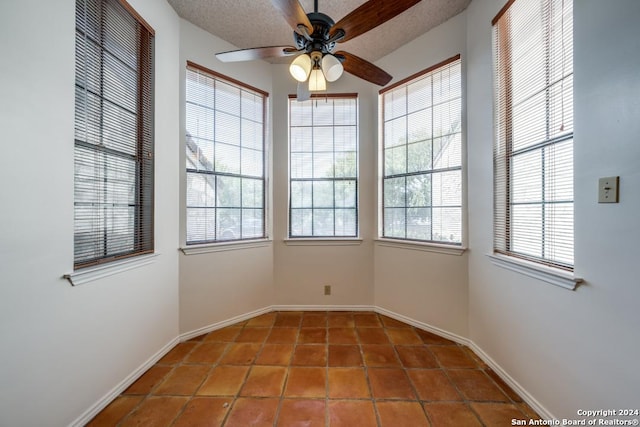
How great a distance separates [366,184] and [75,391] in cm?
283

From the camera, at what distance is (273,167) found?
9.64 ft

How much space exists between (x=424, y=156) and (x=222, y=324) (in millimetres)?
2753

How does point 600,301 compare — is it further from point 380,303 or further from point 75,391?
point 75,391

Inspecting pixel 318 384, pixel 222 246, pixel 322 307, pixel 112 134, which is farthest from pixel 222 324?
pixel 112 134

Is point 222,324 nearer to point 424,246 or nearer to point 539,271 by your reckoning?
point 424,246

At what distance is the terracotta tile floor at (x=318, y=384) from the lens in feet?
4.75

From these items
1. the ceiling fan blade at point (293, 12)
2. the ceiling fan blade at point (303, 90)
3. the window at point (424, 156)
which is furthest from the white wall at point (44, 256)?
the window at point (424, 156)

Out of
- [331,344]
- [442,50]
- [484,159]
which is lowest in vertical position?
[331,344]

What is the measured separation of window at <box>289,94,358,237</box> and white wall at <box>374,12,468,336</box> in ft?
1.94

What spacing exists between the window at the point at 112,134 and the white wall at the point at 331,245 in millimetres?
1309

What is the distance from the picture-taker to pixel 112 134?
1677 millimetres

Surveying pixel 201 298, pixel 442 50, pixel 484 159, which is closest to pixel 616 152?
pixel 484 159

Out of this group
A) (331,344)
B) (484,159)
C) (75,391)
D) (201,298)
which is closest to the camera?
(75,391)

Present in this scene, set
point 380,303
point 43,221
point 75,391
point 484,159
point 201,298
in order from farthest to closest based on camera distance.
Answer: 1. point 380,303
2. point 201,298
3. point 484,159
4. point 75,391
5. point 43,221
